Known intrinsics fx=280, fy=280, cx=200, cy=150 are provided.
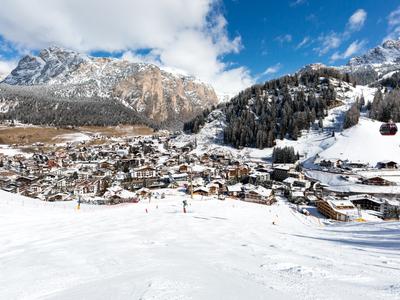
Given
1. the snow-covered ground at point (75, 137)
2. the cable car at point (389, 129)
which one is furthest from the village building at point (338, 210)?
the snow-covered ground at point (75, 137)

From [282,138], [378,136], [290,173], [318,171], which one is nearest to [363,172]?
[318,171]

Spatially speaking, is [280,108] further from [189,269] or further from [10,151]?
[189,269]

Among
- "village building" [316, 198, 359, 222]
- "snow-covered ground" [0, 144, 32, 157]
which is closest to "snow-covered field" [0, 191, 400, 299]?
"village building" [316, 198, 359, 222]

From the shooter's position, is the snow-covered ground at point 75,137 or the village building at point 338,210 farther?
the snow-covered ground at point 75,137

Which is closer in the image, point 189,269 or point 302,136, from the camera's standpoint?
point 189,269

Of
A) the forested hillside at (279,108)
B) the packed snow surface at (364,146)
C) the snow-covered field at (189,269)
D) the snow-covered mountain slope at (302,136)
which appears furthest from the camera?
the forested hillside at (279,108)

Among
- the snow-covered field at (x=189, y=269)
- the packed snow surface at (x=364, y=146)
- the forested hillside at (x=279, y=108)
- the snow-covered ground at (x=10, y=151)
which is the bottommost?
the snow-covered field at (x=189, y=269)

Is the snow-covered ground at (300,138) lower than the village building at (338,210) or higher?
higher

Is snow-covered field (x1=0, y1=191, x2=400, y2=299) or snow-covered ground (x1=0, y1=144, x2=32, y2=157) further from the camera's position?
snow-covered ground (x1=0, y1=144, x2=32, y2=157)

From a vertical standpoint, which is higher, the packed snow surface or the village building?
the packed snow surface

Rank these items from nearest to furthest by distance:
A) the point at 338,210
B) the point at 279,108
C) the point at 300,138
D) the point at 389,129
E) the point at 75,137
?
the point at 338,210
the point at 389,129
the point at 300,138
the point at 279,108
the point at 75,137

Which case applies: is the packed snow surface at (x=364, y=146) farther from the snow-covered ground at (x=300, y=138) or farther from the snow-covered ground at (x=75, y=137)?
the snow-covered ground at (x=75, y=137)

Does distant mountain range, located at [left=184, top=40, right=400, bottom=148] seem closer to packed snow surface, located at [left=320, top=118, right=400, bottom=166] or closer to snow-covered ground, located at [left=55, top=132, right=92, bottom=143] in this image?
packed snow surface, located at [left=320, top=118, right=400, bottom=166]

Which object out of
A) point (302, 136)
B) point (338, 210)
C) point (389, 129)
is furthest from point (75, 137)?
point (338, 210)
